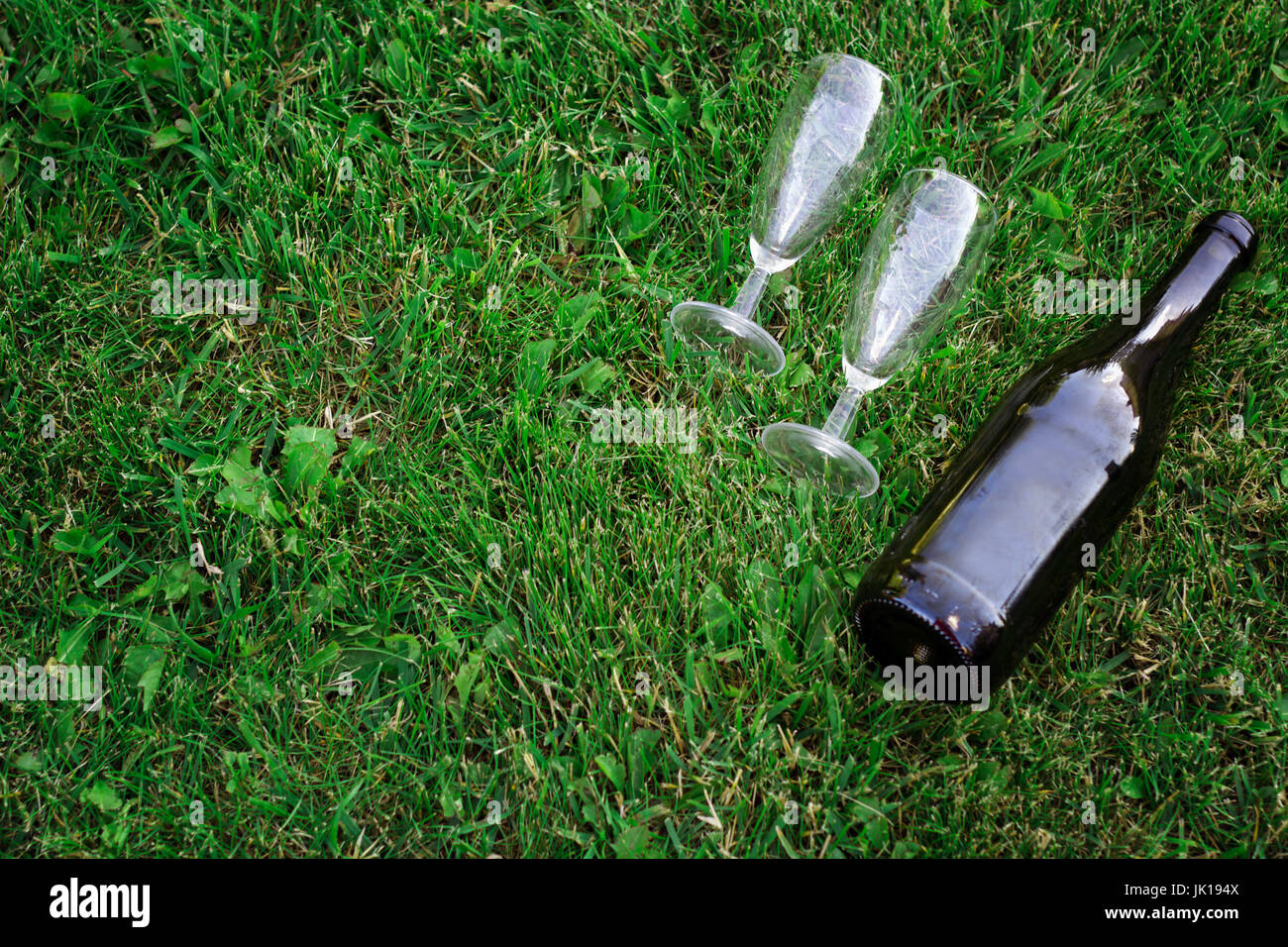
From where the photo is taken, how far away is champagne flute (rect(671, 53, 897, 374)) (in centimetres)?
215

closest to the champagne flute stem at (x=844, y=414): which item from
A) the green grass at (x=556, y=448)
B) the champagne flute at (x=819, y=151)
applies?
the green grass at (x=556, y=448)

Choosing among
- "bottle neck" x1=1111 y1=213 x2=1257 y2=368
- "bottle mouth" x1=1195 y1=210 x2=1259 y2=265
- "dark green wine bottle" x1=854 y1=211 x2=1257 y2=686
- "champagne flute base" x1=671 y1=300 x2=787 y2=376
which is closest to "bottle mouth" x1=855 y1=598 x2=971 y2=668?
"dark green wine bottle" x1=854 y1=211 x2=1257 y2=686

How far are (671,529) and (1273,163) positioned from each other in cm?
192

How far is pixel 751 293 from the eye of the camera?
234 centimetres

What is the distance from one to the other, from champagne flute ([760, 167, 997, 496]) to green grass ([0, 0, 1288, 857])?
0.27 metres

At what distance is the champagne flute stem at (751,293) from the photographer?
2.33 m

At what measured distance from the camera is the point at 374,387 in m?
2.44

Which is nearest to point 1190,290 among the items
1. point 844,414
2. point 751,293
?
point 844,414

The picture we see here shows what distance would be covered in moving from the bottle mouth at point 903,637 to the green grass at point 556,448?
71 millimetres

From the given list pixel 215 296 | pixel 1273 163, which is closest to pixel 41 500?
pixel 215 296

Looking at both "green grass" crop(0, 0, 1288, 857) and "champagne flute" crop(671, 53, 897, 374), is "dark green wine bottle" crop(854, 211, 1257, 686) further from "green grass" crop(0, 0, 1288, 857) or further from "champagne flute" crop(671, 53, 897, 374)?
"champagne flute" crop(671, 53, 897, 374)

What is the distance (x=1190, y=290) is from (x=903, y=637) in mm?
956

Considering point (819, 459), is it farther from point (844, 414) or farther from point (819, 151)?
point (819, 151)
